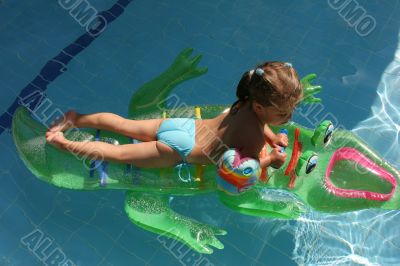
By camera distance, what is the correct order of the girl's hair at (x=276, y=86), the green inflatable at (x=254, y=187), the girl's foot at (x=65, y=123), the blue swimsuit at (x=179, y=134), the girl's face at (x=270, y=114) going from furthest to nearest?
1. the girl's foot at (x=65, y=123)
2. the green inflatable at (x=254, y=187)
3. the blue swimsuit at (x=179, y=134)
4. the girl's face at (x=270, y=114)
5. the girl's hair at (x=276, y=86)

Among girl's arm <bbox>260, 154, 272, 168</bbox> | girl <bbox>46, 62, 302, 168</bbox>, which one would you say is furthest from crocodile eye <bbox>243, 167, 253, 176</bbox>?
girl's arm <bbox>260, 154, 272, 168</bbox>

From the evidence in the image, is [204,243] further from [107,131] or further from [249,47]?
[249,47]

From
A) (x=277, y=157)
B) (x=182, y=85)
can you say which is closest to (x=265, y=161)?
(x=277, y=157)

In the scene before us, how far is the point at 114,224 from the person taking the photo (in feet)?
10.2

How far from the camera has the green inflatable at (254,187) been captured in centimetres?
271

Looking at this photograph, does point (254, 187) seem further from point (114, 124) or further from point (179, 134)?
point (114, 124)

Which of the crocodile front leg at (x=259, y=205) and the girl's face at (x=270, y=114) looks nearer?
the girl's face at (x=270, y=114)

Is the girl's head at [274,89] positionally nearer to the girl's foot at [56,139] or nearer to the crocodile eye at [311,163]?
the crocodile eye at [311,163]

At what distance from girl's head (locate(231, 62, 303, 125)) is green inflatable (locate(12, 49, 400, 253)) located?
1.46 ft

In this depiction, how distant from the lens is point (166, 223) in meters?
2.69

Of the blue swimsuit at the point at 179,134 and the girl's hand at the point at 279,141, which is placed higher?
the blue swimsuit at the point at 179,134

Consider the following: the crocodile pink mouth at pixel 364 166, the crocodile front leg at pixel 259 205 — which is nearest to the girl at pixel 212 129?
the crocodile front leg at pixel 259 205

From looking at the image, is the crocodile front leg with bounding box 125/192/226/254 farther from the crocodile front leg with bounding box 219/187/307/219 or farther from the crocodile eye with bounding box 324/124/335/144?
the crocodile eye with bounding box 324/124/335/144

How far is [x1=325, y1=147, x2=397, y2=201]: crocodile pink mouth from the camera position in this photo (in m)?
2.79
